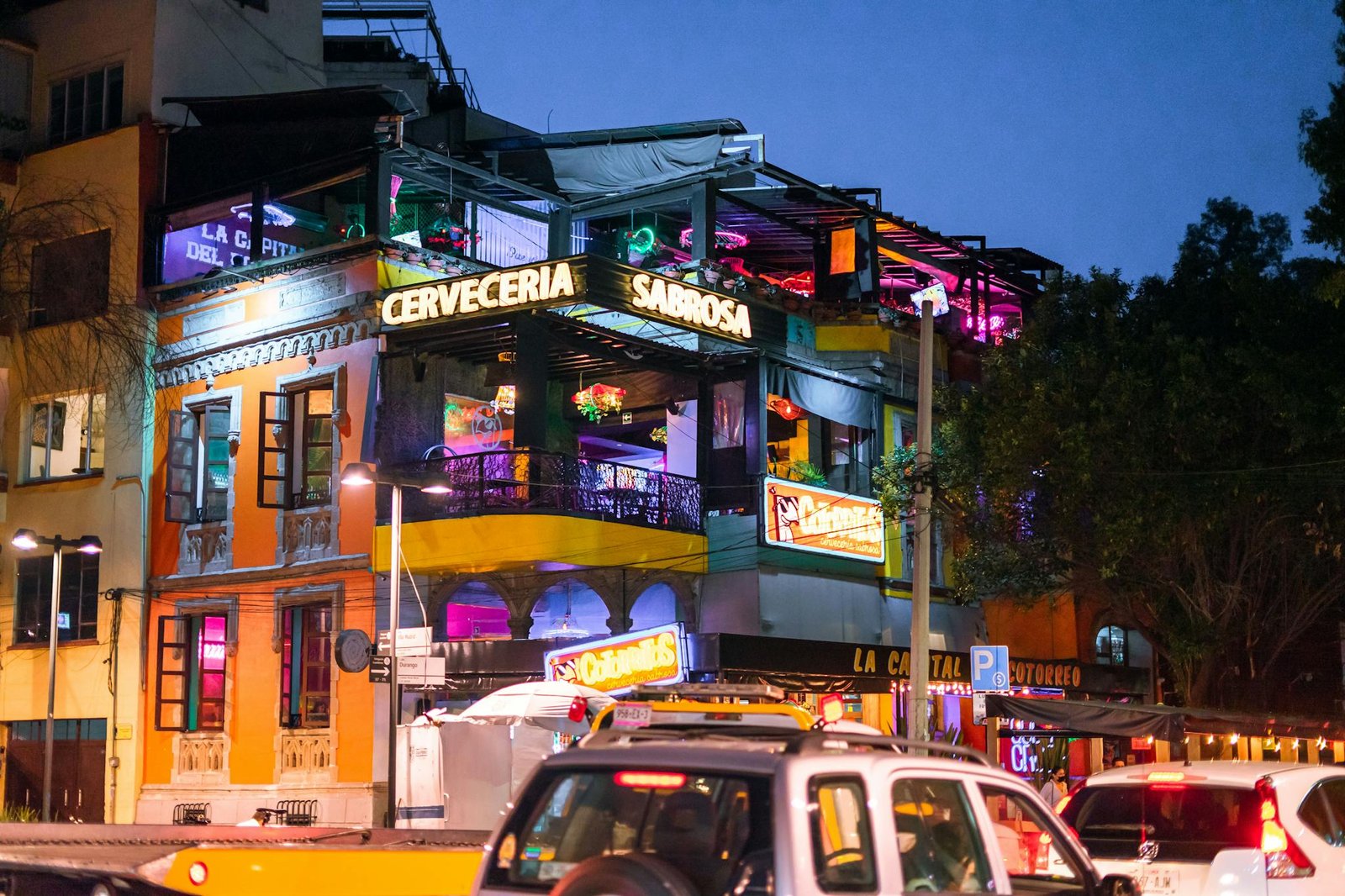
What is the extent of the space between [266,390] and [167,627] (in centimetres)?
498

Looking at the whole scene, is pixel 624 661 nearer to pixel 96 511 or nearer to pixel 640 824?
pixel 96 511

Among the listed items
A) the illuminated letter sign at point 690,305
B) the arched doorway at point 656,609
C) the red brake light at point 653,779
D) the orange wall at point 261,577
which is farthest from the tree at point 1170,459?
the red brake light at point 653,779

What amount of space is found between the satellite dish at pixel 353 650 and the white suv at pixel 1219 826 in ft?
46.8

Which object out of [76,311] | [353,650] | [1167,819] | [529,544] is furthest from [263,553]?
[1167,819]

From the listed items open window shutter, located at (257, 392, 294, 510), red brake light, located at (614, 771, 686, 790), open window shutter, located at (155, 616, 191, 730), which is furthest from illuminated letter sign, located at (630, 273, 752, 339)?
red brake light, located at (614, 771, 686, 790)

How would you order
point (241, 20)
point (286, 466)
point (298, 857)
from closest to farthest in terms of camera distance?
point (298, 857), point (286, 466), point (241, 20)

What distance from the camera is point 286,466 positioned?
2819 cm

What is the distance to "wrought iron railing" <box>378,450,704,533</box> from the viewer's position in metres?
24.6

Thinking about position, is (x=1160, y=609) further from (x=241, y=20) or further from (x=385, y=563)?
(x=241, y=20)

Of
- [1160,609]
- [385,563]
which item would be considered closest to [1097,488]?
[1160,609]

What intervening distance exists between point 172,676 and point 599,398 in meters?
9.47

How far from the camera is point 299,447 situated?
28266 millimetres

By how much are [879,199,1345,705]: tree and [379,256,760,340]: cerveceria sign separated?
4.52 meters

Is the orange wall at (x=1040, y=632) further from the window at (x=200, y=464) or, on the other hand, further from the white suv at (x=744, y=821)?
the white suv at (x=744, y=821)
